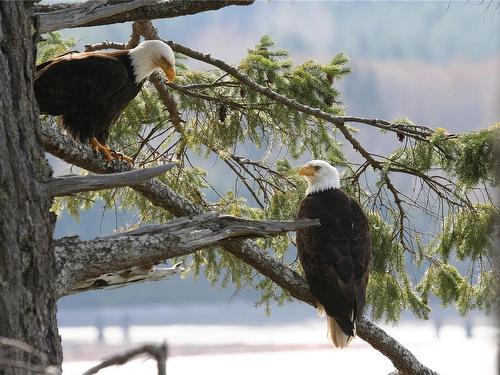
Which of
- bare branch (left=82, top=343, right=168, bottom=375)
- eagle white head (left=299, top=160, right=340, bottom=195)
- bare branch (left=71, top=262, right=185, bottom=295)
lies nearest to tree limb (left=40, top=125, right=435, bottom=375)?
bare branch (left=71, top=262, right=185, bottom=295)

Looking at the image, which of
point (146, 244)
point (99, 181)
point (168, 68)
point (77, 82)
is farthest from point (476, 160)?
point (99, 181)

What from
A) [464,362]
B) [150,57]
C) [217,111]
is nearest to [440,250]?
[217,111]

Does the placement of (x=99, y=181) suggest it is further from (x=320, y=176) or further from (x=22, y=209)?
(x=320, y=176)

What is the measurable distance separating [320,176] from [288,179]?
1.11ft

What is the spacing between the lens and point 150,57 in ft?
15.0

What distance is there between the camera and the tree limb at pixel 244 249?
3645 millimetres

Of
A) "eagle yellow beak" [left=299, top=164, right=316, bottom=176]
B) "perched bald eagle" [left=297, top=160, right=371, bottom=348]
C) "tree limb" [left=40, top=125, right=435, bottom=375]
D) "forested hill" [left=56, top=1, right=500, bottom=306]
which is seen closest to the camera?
"tree limb" [left=40, top=125, right=435, bottom=375]

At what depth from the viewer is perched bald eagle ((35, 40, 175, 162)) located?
13.6ft

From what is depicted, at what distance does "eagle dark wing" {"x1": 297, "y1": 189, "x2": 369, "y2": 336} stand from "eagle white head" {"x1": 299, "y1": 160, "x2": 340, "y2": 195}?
25cm

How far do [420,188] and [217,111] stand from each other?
3.12 ft

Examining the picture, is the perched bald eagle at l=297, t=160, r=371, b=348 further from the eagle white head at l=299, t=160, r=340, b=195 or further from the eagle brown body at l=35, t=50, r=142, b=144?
the eagle brown body at l=35, t=50, r=142, b=144

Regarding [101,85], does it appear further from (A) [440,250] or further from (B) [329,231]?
(A) [440,250]

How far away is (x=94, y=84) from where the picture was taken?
4285mm

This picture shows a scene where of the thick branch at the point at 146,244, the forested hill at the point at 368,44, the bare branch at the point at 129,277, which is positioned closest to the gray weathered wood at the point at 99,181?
the thick branch at the point at 146,244
